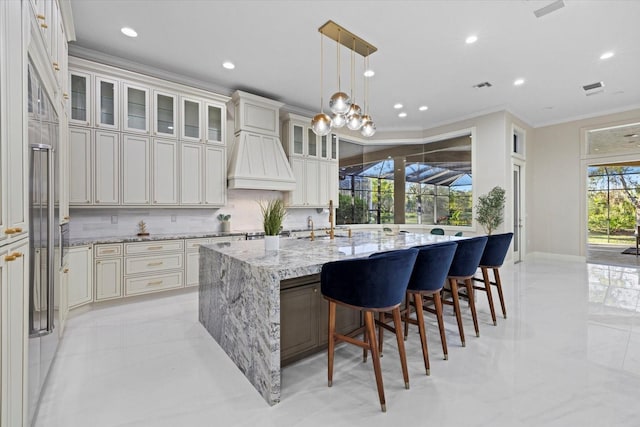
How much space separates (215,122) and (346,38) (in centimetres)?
243

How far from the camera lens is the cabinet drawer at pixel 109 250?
358 centimetres

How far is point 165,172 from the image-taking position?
14.0 feet

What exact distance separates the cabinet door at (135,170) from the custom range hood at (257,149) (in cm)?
123

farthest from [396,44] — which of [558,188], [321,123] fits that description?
[558,188]

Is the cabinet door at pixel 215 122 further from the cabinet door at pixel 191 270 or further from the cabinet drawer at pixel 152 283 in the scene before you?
the cabinet drawer at pixel 152 283

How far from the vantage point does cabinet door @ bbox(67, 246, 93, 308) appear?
329 centimetres

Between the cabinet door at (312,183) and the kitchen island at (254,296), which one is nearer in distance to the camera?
the kitchen island at (254,296)

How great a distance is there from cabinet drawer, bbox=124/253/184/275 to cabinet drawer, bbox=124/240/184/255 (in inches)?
3.2

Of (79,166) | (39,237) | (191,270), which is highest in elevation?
(79,166)

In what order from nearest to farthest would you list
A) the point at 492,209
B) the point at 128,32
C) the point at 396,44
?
the point at 128,32
the point at 396,44
the point at 492,209

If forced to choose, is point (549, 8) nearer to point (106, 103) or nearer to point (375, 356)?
Result: point (375, 356)

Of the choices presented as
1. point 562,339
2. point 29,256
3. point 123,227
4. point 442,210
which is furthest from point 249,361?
point 442,210

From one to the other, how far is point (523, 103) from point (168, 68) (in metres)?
6.49

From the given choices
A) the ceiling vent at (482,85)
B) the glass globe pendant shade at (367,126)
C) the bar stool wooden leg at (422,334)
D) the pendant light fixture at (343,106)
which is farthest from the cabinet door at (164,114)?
the ceiling vent at (482,85)
